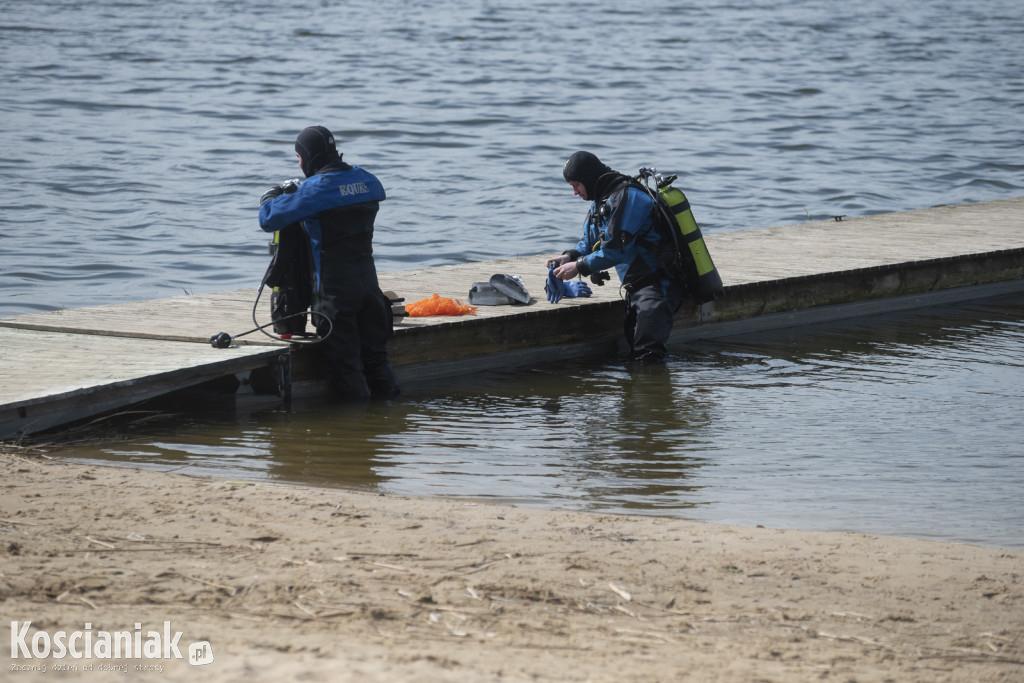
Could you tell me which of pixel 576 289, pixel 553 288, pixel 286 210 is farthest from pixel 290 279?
pixel 576 289

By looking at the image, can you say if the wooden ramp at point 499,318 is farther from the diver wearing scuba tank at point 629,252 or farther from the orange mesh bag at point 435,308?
the diver wearing scuba tank at point 629,252

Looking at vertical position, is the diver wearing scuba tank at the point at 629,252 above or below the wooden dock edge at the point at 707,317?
above

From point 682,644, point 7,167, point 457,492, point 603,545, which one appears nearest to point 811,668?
point 682,644

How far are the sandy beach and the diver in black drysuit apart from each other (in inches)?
82.2

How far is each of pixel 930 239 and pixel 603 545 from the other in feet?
28.9

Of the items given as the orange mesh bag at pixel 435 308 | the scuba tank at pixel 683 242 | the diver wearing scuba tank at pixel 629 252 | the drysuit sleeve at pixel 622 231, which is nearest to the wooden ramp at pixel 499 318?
the orange mesh bag at pixel 435 308

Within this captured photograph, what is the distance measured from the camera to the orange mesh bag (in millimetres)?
9141

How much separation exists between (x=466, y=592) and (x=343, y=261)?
3.57m

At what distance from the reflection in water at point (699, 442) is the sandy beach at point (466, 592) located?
53 centimetres

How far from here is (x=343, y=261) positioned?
7.81m

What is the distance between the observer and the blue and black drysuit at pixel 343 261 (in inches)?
300

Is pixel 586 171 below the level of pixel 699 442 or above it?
above

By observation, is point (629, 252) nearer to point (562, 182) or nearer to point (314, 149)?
point (314, 149)

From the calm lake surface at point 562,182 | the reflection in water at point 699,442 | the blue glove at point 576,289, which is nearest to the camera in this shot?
the reflection in water at point 699,442
